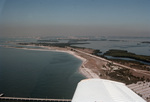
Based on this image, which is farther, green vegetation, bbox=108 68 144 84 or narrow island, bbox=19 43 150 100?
green vegetation, bbox=108 68 144 84

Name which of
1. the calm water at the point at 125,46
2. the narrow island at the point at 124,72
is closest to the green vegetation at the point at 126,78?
the narrow island at the point at 124,72

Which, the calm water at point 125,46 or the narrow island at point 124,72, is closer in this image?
the narrow island at point 124,72

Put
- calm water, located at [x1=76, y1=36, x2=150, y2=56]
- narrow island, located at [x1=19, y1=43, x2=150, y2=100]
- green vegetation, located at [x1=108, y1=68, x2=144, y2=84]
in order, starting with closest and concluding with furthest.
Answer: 1. narrow island, located at [x1=19, y1=43, x2=150, y2=100]
2. green vegetation, located at [x1=108, y1=68, x2=144, y2=84]
3. calm water, located at [x1=76, y1=36, x2=150, y2=56]

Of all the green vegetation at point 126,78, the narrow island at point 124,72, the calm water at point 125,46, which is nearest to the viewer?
the narrow island at point 124,72

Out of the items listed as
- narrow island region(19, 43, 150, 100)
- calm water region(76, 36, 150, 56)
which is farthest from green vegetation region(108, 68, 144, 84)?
calm water region(76, 36, 150, 56)

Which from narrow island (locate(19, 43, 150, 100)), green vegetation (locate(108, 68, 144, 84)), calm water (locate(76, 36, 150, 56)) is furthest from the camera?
calm water (locate(76, 36, 150, 56))

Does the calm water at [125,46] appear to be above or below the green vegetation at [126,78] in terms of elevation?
above

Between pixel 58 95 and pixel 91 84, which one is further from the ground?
pixel 91 84

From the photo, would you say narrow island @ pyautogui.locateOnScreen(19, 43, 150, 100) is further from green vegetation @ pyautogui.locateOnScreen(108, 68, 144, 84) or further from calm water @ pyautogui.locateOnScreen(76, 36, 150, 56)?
calm water @ pyautogui.locateOnScreen(76, 36, 150, 56)

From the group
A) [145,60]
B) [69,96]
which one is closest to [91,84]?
[69,96]

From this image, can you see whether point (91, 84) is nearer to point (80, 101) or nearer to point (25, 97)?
point (80, 101)

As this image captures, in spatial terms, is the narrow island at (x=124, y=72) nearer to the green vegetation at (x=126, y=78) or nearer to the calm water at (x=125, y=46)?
the green vegetation at (x=126, y=78)
